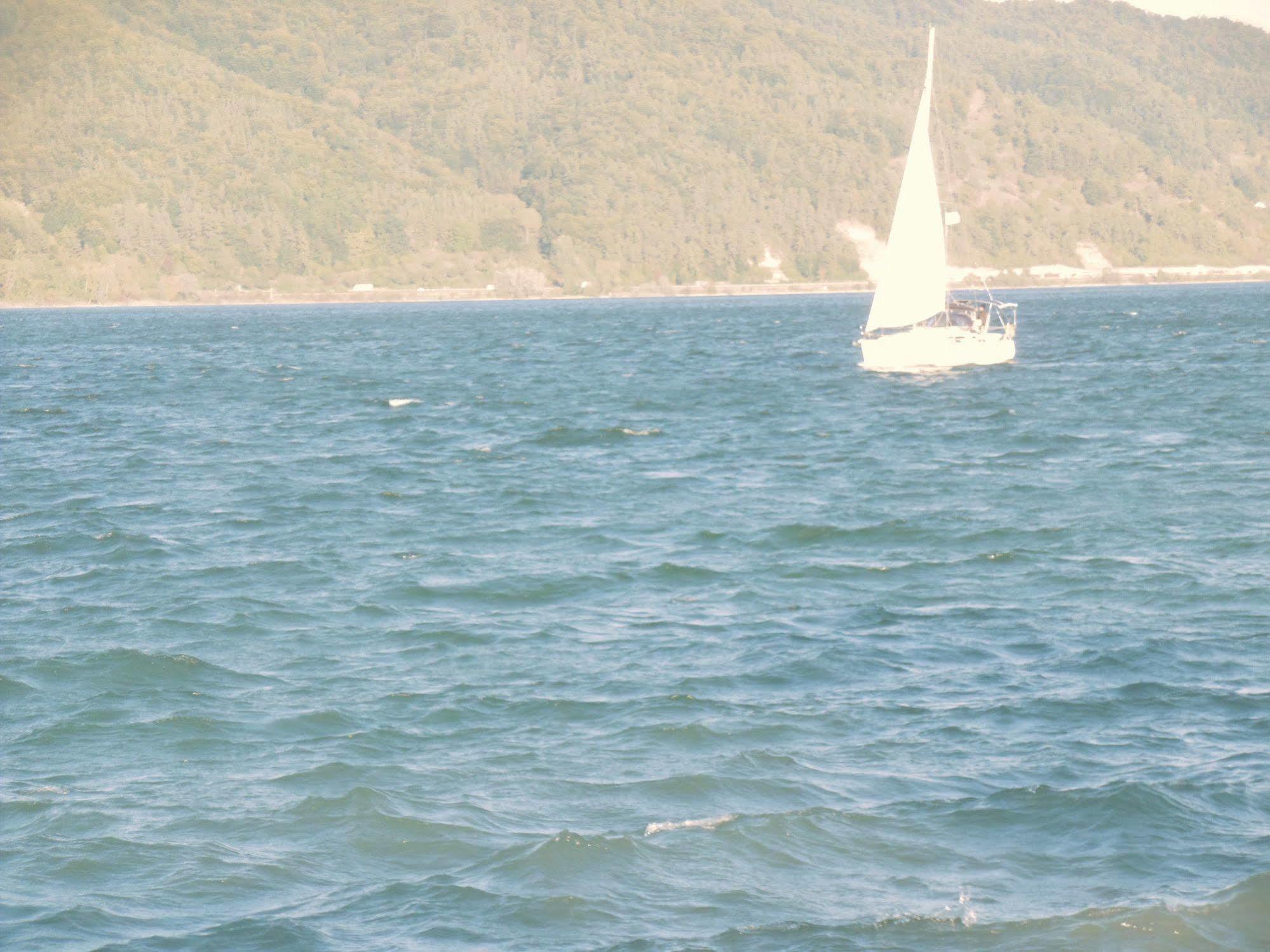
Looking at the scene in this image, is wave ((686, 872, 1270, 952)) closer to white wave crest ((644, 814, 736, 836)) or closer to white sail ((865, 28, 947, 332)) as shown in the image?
white wave crest ((644, 814, 736, 836))

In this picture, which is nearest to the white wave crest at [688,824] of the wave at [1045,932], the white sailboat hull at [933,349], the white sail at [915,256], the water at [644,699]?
the water at [644,699]

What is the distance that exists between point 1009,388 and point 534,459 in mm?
25717

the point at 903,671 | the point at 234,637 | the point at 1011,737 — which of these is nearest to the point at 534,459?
the point at 234,637

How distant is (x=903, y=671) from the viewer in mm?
18078

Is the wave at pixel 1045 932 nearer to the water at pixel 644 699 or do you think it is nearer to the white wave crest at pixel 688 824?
the water at pixel 644 699

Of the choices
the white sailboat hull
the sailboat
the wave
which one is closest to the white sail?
the sailboat

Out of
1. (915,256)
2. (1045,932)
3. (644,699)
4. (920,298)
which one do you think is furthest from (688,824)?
(915,256)

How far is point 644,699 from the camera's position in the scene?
56.7 ft

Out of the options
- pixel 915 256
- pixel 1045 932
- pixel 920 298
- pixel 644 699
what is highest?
pixel 915 256

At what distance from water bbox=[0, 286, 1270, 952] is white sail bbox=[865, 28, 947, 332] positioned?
876 inches

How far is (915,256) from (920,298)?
1.81 meters

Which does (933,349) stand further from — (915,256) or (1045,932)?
(1045,932)

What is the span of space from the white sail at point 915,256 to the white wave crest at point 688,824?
166ft

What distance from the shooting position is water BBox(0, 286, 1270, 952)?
12141 mm
